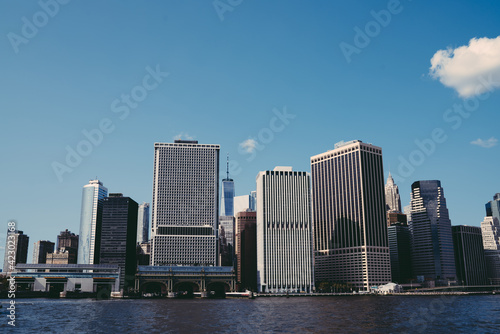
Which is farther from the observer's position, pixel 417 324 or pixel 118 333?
pixel 417 324

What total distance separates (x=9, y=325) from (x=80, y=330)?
1996 centimetres

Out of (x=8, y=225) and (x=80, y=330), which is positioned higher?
(x=8, y=225)

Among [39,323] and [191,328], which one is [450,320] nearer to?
[191,328]

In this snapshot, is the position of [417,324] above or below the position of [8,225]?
below

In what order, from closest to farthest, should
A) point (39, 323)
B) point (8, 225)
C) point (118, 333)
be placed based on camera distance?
point (8, 225)
point (118, 333)
point (39, 323)

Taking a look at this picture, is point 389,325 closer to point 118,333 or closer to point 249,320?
point 249,320

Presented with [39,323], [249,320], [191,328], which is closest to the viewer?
[191,328]

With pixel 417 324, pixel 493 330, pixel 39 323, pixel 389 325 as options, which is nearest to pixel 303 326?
pixel 389 325

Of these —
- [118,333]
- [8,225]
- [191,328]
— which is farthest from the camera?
[191,328]

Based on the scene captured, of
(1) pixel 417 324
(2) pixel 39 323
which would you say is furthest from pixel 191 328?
(1) pixel 417 324

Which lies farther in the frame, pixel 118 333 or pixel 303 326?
pixel 303 326

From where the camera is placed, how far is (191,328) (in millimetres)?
96875

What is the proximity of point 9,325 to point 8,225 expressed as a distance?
37.8m

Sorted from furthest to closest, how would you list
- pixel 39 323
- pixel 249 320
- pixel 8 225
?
pixel 249 320 < pixel 39 323 < pixel 8 225
